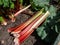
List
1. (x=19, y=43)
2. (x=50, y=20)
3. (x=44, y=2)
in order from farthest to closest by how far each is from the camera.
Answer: (x=44, y=2)
(x=50, y=20)
(x=19, y=43)

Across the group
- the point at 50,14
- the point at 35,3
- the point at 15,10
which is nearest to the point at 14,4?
the point at 15,10

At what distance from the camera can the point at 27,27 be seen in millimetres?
3406

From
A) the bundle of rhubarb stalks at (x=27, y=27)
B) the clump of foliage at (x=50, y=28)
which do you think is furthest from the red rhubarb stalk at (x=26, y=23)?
the clump of foliage at (x=50, y=28)

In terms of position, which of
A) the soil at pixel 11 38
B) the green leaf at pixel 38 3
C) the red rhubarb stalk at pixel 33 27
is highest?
the green leaf at pixel 38 3

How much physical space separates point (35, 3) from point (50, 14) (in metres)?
0.29

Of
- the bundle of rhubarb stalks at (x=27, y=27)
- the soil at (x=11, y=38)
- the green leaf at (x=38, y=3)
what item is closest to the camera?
the bundle of rhubarb stalks at (x=27, y=27)

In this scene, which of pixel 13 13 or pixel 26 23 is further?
pixel 13 13

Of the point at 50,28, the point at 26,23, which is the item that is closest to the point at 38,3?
the point at 26,23

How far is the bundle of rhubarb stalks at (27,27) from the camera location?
320cm

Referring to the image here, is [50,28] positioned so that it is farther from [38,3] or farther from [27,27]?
[38,3]

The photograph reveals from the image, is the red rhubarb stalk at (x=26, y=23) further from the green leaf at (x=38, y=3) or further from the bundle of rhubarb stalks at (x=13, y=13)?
the bundle of rhubarb stalks at (x=13, y=13)

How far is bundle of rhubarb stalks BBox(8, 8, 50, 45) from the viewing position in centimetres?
320

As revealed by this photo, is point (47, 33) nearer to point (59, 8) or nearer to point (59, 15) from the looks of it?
point (59, 15)

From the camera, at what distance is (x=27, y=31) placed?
3.35 m
